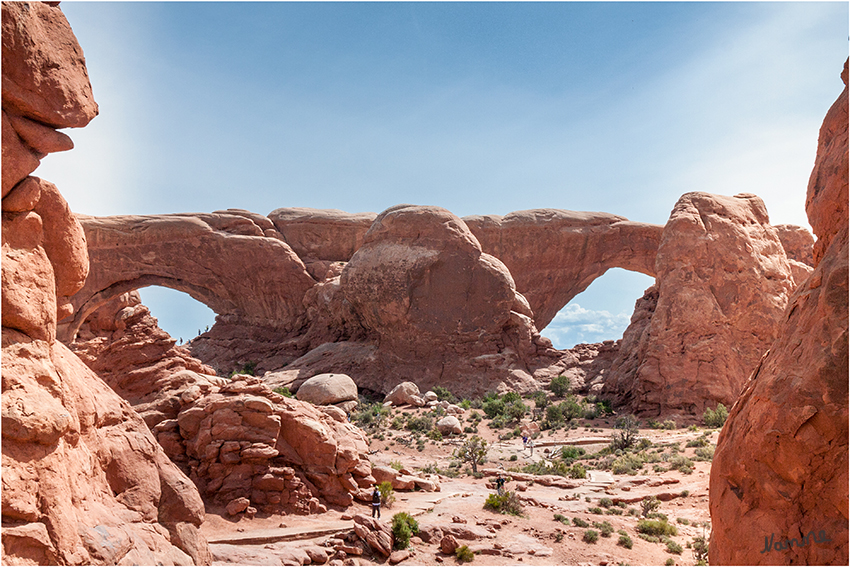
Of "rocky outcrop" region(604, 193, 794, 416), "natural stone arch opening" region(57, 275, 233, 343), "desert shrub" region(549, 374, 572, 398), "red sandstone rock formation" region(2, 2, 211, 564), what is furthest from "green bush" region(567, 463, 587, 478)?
"natural stone arch opening" region(57, 275, 233, 343)

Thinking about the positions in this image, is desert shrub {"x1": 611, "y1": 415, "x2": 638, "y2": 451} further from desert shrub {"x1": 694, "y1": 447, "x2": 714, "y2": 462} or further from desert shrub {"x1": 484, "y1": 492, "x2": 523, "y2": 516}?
desert shrub {"x1": 484, "y1": 492, "x2": 523, "y2": 516}

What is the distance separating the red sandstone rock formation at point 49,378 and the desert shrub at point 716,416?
1968 cm

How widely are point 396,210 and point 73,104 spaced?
86.0 feet

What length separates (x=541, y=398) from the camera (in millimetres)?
26453

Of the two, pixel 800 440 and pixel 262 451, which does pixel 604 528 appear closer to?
pixel 262 451

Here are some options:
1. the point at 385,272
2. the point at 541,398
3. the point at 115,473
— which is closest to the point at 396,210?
the point at 385,272

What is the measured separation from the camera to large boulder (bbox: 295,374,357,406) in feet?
75.6

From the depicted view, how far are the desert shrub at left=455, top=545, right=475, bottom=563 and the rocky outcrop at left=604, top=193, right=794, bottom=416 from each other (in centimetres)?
1546

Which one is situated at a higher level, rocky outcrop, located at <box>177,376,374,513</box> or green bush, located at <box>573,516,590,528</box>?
rocky outcrop, located at <box>177,376,374,513</box>

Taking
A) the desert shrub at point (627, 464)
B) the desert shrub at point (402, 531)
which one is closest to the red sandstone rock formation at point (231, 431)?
the desert shrub at point (402, 531)

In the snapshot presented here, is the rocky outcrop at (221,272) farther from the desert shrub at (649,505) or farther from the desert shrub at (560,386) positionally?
the desert shrub at (649,505)

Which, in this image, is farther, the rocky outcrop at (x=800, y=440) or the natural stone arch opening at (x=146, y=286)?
the natural stone arch opening at (x=146, y=286)

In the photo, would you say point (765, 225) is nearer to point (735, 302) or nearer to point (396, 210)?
point (735, 302)

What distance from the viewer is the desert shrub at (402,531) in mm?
10992
